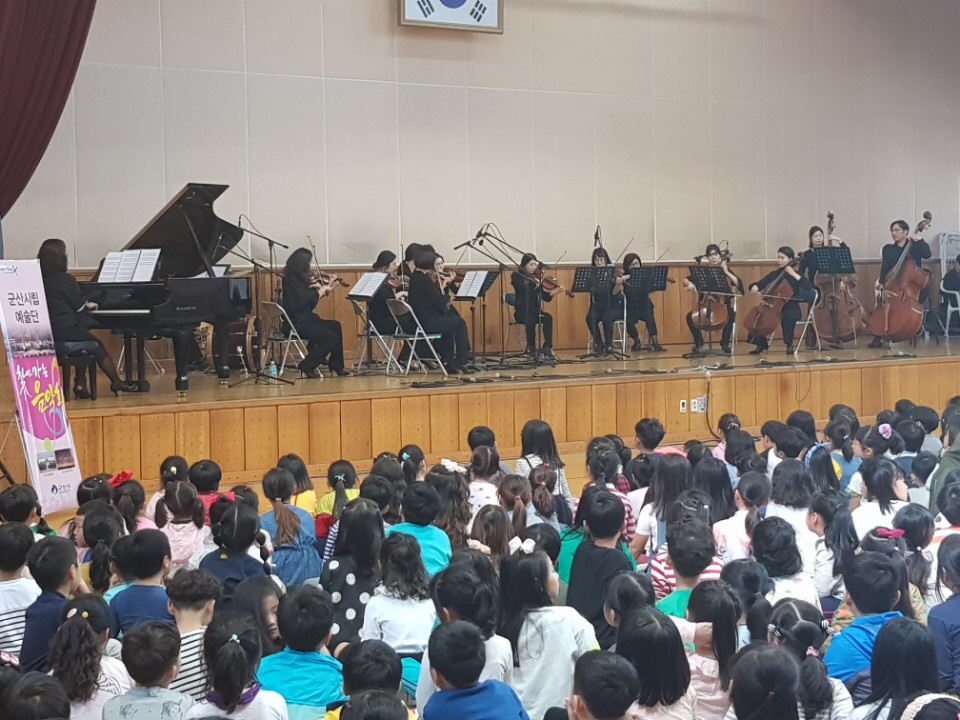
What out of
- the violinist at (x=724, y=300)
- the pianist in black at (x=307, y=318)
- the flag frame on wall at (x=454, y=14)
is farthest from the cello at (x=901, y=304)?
the pianist in black at (x=307, y=318)

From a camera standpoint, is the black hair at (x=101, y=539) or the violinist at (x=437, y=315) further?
the violinist at (x=437, y=315)

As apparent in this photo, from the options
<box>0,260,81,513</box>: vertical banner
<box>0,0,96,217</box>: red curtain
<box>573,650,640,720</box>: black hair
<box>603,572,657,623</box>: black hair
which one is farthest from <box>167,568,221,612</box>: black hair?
<box>0,0,96,217</box>: red curtain

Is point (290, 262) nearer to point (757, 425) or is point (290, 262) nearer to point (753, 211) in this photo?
point (757, 425)

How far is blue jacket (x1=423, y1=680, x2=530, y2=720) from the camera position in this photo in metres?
2.54

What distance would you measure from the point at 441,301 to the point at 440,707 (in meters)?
7.52

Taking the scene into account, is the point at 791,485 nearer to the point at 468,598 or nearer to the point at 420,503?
the point at 420,503

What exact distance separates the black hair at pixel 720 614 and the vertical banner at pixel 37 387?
4852mm

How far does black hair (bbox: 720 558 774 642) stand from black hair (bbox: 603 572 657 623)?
0.25 meters

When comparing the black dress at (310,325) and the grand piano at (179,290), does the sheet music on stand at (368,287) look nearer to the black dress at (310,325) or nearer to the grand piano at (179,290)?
the black dress at (310,325)

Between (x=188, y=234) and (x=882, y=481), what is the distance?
619cm

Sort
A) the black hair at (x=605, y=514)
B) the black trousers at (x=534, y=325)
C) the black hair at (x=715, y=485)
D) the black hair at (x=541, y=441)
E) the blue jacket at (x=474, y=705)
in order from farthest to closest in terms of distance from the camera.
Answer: the black trousers at (x=534, y=325), the black hair at (x=541, y=441), the black hair at (x=715, y=485), the black hair at (x=605, y=514), the blue jacket at (x=474, y=705)

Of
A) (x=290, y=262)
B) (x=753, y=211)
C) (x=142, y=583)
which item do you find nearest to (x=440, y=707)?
(x=142, y=583)

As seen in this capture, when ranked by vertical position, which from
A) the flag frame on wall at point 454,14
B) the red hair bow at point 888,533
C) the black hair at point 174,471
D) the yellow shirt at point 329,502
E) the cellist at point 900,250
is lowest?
the yellow shirt at point 329,502

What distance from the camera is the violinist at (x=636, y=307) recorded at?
1198cm
